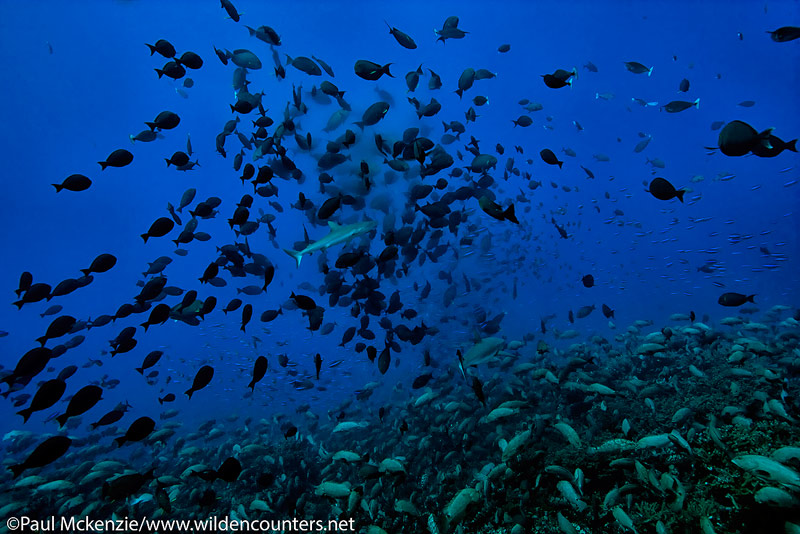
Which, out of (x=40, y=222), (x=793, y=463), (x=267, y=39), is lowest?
(x=793, y=463)

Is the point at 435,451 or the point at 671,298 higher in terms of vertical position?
the point at 435,451

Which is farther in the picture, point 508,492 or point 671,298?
point 671,298

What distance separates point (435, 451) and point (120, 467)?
23.1ft

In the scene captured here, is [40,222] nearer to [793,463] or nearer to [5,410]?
[5,410]

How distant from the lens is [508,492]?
17.6ft

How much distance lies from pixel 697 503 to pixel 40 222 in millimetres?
91849

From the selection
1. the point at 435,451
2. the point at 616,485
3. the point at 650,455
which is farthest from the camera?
the point at 435,451

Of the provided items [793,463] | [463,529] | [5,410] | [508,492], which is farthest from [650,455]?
[5,410]

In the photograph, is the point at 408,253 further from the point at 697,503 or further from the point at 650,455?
the point at 697,503

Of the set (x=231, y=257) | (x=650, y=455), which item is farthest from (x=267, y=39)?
(x=650, y=455)

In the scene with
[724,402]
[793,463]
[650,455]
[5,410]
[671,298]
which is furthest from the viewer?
[5,410]

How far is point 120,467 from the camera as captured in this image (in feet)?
24.8

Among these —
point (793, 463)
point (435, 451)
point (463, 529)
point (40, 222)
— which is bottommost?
point (435, 451)

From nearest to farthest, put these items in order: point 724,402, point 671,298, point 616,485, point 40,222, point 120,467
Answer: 1. point 616,485
2. point 724,402
3. point 120,467
4. point 40,222
5. point 671,298
